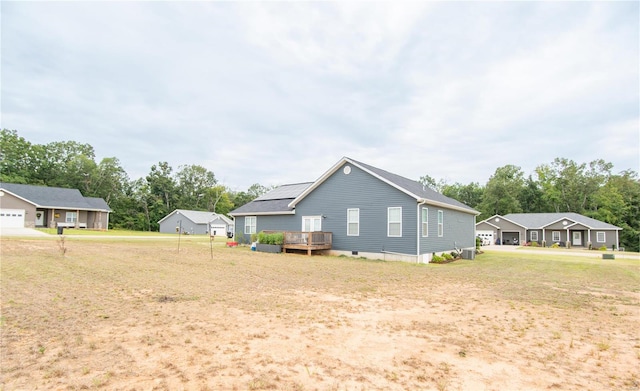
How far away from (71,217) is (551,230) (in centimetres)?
6038

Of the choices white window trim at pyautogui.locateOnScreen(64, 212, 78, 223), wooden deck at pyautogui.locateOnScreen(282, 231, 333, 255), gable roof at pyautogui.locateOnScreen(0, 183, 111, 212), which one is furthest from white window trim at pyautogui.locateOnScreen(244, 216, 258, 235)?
white window trim at pyautogui.locateOnScreen(64, 212, 78, 223)

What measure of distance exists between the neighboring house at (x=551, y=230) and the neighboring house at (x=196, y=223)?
37.0m

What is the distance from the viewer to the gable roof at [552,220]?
3809 centimetres

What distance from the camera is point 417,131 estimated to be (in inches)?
1072

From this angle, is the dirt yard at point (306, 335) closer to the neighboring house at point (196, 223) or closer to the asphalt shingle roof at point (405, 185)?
the asphalt shingle roof at point (405, 185)

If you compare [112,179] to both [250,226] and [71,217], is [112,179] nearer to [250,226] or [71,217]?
[71,217]

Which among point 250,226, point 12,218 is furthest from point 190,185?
point 250,226

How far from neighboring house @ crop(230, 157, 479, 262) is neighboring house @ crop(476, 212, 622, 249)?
24548 mm

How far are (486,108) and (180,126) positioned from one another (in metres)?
25.4

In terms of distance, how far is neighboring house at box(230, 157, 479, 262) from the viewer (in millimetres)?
16484

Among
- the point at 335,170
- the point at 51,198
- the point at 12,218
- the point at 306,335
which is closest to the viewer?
the point at 306,335

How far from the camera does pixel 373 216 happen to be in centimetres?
1759

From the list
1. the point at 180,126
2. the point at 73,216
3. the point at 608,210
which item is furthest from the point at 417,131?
the point at 73,216

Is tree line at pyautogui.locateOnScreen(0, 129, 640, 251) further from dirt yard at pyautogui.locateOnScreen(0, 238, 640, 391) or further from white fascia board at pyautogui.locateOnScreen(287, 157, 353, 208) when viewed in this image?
dirt yard at pyautogui.locateOnScreen(0, 238, 640, 391)
